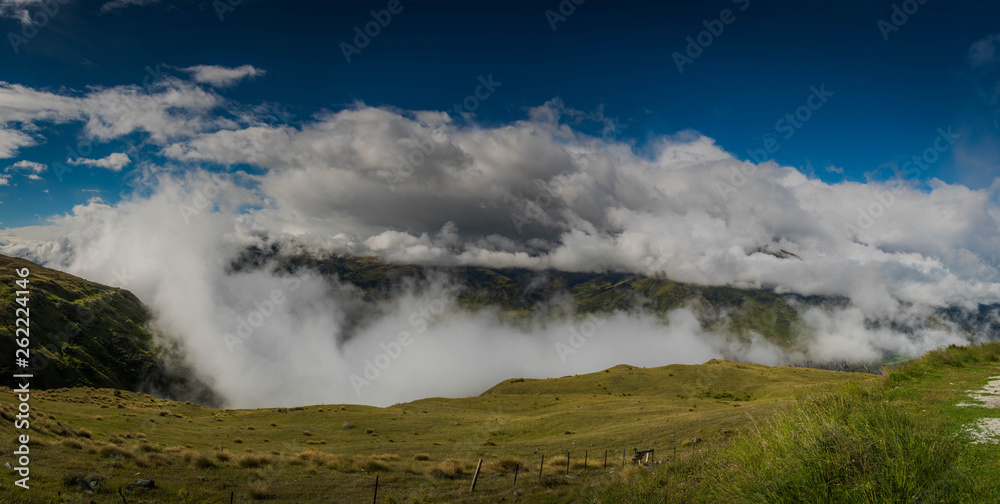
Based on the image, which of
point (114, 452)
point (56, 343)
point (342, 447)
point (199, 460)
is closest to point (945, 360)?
point (199, 460)

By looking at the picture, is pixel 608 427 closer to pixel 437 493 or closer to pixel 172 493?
pixel 437 493

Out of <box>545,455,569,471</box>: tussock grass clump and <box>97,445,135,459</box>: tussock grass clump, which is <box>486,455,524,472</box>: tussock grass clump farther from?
<box>97,445,135,459</box>: tussock grass clump

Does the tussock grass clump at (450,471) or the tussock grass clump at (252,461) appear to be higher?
the tussock grass clump at (252,461)

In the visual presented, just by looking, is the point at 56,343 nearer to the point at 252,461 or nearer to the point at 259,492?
the point at 252,461

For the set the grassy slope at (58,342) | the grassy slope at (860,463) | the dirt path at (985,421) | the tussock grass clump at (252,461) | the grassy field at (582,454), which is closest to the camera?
the grassy slope at (860,463)

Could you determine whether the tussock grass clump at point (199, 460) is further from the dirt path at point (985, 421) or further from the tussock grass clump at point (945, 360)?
the tussock grass clump at point (945, 360)

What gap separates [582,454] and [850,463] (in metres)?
36.5

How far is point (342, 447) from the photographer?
4788 cm

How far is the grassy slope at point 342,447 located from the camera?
69.7 ft

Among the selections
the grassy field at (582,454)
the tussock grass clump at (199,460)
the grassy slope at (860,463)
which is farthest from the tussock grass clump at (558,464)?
the tussock grass clump at (199,460)

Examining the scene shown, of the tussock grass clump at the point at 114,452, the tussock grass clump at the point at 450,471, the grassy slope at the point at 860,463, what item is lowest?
the tussock grass clump at the point at 450,471

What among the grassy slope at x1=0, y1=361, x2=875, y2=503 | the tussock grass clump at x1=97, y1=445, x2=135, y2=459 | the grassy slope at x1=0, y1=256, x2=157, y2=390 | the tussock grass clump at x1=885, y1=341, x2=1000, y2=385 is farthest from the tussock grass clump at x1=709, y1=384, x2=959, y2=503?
the grassy slope at x1=0, y1=256, x2=157, y2=390

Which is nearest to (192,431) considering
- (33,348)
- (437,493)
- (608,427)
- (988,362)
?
(437,493)

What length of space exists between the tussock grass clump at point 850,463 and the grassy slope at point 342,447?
12.4 ft
